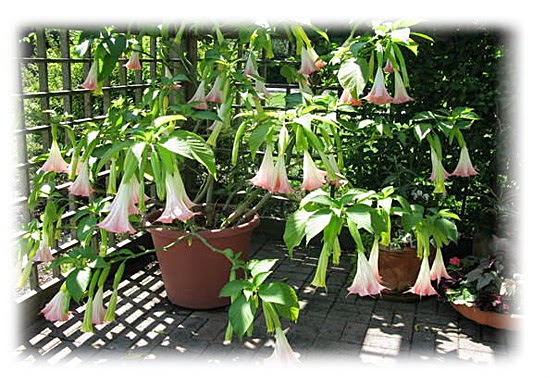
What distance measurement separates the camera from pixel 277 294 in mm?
1825

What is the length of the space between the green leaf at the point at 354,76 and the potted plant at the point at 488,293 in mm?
919

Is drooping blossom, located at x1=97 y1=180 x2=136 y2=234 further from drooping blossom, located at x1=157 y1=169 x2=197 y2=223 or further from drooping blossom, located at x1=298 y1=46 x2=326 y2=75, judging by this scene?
drooping blossom, located at x1=298 y1=46 x2=326 y2=75

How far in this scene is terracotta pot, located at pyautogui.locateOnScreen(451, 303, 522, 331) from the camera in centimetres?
262

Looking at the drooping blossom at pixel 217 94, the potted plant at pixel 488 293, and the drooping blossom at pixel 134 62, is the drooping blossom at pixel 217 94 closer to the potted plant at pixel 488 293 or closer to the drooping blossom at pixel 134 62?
the drooping blossom at pixel 134 62

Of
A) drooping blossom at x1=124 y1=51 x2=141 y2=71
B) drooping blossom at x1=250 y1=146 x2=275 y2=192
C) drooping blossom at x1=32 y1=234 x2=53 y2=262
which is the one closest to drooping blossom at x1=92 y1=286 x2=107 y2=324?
drooping blossom at x1=32 y1=234 x2=53 y2=262

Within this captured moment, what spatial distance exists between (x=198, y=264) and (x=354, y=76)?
3.65ft

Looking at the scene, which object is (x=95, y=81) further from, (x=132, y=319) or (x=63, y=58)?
(x=132, y=319)

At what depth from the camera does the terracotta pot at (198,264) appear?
273 cm

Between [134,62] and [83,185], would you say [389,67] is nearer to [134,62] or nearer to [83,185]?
[134,62]

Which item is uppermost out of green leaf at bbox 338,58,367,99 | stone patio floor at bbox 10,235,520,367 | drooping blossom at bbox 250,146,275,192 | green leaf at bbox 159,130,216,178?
green leaf at bbox 338,58,367,99

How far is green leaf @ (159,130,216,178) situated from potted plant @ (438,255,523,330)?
1.28 meters

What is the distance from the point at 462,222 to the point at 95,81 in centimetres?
205

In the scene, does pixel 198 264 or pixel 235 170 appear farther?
pixel 235 170

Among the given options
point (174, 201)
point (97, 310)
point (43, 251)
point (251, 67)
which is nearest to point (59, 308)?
point (97, 310)
